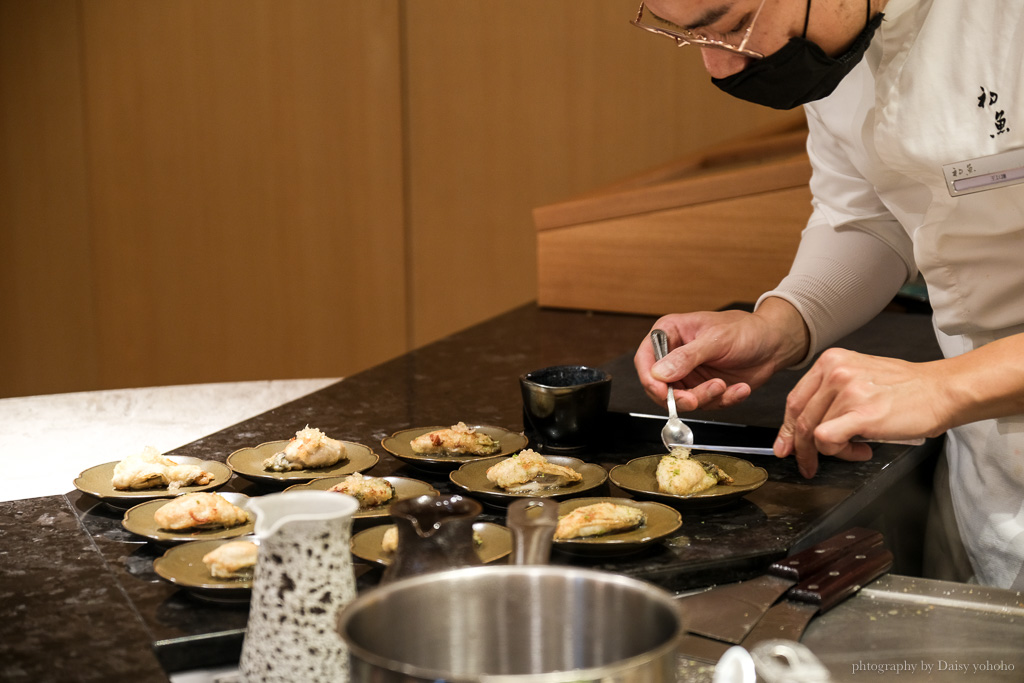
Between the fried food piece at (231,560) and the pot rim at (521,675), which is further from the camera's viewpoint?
the fried food piece at (231,560)

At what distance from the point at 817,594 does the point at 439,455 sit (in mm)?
519

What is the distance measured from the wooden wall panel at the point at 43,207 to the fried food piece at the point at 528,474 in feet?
14.5

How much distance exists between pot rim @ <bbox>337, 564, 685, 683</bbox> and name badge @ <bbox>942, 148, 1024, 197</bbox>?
87 centimetres

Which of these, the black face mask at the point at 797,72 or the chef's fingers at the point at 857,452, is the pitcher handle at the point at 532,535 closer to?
the chef's fingers at the point at 857,452

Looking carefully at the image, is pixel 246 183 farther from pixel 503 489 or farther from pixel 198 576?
pixel 198 576

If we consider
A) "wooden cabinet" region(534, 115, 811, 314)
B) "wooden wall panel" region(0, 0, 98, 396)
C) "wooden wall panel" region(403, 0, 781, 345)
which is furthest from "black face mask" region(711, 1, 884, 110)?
"wooden wall panel" region(0, 0, 98, 396)

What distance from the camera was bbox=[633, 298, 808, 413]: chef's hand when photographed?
56.6 inches

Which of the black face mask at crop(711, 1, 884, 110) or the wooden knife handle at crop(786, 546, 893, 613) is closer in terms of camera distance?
the wooden knife handle at crop(786, 546, 893, 613)

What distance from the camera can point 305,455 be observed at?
123 cm

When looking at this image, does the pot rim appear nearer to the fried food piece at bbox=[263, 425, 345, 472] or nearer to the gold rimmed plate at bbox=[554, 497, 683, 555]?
the gold rimmed plate at bbox=[554, 497, 683, 555]

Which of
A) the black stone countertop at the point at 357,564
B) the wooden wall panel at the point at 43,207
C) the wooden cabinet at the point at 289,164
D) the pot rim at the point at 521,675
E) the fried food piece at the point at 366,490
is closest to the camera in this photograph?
the pot rim at the point at 521,675

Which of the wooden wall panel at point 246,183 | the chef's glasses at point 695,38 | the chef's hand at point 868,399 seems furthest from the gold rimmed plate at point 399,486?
the wooden wall panel at point 246,183

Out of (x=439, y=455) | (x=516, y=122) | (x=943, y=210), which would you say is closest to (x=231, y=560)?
(x=439, y=455)

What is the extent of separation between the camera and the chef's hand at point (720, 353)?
1.44 meters
